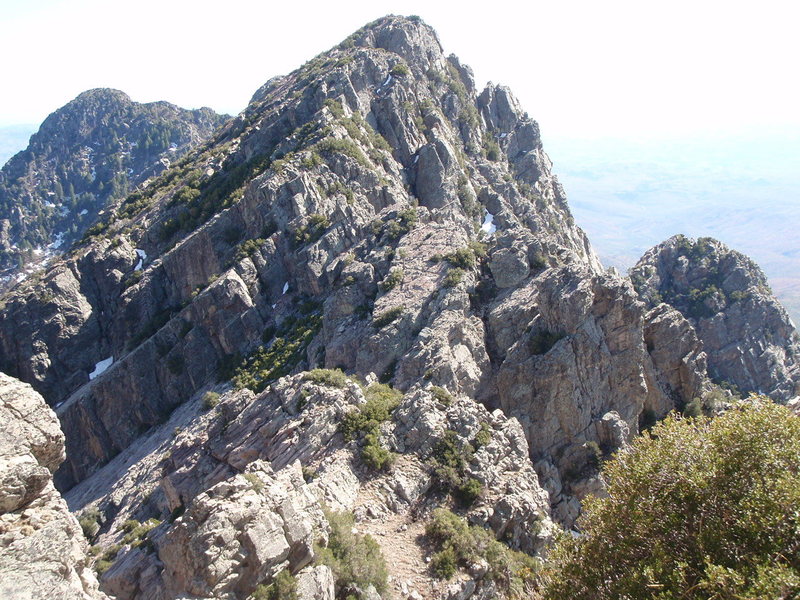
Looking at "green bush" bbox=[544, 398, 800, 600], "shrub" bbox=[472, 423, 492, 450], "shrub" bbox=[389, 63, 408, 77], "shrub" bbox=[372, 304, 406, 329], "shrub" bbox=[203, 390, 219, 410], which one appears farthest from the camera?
"shrub" bbox=[389, 63, 408, 77]

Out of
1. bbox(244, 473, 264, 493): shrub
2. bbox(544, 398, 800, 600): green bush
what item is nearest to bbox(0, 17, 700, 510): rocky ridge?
bbox(244, 473, 264, 493): shrub

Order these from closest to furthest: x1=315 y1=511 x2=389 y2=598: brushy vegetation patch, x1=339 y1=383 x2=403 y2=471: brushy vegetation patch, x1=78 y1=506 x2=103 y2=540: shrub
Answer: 1. x1=315 y1=511 x2=389 y2=598: brushy vegetation patch
2. x1=339 y1=383 x2=403 y2=471: brushy vegetation patch
3. x1=78 y1=506 x2=103 y2=540: shrub

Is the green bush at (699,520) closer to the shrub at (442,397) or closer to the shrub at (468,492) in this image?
the shrub at (468,492)

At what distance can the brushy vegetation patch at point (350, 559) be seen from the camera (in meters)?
18.6

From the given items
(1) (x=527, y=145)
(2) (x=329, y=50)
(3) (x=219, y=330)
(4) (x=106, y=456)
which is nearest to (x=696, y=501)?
(3) (x=219, y=330)

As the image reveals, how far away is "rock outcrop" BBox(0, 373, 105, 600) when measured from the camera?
1250 cm

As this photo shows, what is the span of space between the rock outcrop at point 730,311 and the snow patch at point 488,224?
26355 millimetres

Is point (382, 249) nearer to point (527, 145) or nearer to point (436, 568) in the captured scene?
point (436, 568)

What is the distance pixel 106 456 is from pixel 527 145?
73.8m

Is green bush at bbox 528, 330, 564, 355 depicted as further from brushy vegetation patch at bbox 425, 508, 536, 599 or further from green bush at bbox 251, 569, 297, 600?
green bush at bbox 251, 569, 297, 600

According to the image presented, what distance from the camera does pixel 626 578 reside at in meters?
14.4

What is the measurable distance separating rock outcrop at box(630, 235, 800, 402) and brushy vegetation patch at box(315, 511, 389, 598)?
64.3 meters

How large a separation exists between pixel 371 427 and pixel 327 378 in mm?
4976

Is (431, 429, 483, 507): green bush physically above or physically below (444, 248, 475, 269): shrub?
below
